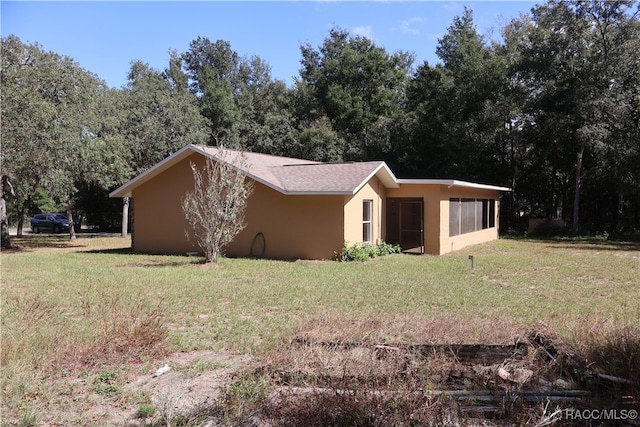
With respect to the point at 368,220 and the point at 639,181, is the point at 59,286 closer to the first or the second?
the point at 368,220

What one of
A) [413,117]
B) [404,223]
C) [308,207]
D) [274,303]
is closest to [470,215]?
[404,223]

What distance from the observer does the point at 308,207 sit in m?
15.8

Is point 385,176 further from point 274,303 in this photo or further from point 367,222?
point 274,303

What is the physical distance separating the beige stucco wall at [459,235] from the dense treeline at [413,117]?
559 cm

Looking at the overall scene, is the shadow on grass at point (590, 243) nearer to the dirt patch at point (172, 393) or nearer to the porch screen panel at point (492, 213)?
the porch screen panel at point (492, 213)

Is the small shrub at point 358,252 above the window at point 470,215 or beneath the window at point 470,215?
beneath

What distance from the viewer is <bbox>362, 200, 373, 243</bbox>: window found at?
16.8m

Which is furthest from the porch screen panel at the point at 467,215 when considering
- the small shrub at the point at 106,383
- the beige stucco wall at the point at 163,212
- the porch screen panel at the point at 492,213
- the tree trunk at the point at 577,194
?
the small shrub at the point at 106,383

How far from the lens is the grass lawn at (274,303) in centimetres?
564

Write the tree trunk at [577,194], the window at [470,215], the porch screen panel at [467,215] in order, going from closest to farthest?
the window at [470,215] < the porch screen panel at [467,215] < the tree trunk at [577,194]

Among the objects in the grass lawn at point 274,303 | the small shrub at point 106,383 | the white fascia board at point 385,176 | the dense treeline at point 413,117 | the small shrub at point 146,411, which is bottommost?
the small shrub at point 146,411

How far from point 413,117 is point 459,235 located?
12.6 meters

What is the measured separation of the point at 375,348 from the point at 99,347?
313cm

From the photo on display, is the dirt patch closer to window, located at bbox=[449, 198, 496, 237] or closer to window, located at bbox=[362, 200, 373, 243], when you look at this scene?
window, located at bbox=[362, 200, 373, 243]
